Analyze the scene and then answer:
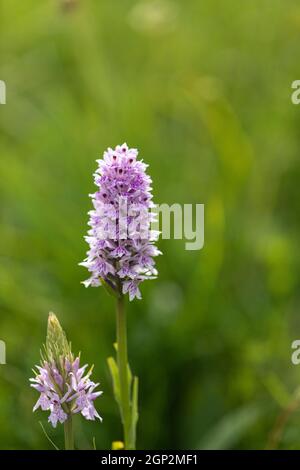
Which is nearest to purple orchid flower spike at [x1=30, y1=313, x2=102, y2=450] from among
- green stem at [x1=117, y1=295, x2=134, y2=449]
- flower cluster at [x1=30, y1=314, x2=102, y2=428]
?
flower cluster at [x1=30, y1=314, x2=102, y2=428]

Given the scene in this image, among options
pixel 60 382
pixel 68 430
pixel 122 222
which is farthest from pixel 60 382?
pixel 122 222

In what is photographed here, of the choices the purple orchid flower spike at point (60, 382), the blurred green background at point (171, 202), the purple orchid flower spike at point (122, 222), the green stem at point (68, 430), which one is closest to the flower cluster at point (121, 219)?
the purple orchid flower spike at point (122, 222)

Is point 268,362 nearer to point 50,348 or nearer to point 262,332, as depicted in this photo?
point 262,332

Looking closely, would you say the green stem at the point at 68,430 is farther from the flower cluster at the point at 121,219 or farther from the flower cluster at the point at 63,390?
the flower cluster at the point at 121,219

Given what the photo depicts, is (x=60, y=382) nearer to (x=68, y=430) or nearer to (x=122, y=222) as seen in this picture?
(x=68, y=430)

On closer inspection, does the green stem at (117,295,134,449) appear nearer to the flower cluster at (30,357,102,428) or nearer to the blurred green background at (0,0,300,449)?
the flower cluster at (30,357,102,428)
